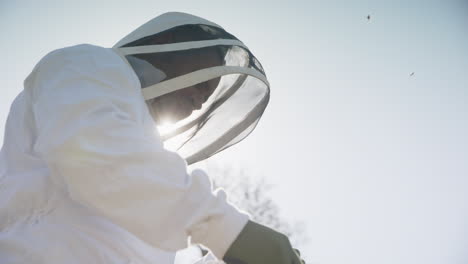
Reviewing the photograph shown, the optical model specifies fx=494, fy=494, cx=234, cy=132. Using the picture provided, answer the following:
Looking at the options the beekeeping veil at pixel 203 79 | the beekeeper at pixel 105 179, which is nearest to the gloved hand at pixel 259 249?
the beekeeper at pixel 105 179

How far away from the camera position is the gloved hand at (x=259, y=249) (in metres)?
1.55

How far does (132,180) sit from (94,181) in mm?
119

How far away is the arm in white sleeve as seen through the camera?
1.53 meters

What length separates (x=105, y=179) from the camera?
153cm

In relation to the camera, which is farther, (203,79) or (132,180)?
(203,79)

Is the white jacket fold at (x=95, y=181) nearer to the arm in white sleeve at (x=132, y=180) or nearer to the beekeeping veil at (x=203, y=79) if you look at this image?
the arm in white sleeve at (x=132, y=180)

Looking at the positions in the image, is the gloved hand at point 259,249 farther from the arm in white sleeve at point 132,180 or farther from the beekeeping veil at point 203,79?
the beekeeping veil at point 203,79

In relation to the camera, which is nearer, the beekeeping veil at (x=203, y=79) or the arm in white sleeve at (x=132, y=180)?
the arm in white sleeve at (x=132, y=180)

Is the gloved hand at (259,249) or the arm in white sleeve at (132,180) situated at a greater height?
the arm in white sleeve at (132,180)

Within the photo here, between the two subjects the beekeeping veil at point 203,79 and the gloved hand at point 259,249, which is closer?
the gloved hand at point 259,249

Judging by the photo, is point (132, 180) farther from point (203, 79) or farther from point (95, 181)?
point (203, 79)

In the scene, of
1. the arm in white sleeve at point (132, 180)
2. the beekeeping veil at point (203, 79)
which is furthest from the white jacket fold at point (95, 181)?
the beekeeping veil at point (203, 79)

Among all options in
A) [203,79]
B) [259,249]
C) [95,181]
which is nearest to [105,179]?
[95,181]

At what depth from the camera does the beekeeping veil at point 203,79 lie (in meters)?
2.67
